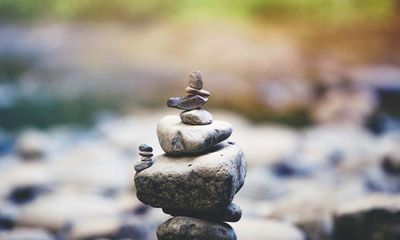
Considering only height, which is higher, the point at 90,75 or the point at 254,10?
the point at 254,10

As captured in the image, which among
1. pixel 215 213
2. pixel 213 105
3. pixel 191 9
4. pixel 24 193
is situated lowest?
pixel 215 213

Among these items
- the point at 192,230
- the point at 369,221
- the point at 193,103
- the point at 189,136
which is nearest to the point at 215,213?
the point at 192,230

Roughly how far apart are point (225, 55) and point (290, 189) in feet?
29.3

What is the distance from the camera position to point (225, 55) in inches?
623

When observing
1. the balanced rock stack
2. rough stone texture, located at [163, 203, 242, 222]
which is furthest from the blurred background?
the balanced rock stack

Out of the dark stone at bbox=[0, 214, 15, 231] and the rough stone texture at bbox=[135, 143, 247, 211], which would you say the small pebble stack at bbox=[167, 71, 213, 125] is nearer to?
the rough stone texture at bbox=[135, 143, 247, 211]

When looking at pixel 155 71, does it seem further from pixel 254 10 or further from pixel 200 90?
pixel 200 90

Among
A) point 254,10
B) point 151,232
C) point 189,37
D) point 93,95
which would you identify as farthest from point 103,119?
point 151,232

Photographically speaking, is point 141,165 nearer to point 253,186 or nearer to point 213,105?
point 253,186

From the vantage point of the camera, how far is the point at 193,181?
142 inches

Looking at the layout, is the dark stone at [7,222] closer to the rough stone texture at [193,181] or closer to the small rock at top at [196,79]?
the rough stone texture at [193,181]

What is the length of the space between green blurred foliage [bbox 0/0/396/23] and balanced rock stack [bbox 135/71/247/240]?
12.8 m

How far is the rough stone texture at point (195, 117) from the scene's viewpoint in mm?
3828

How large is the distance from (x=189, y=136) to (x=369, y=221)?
242 centimetres
